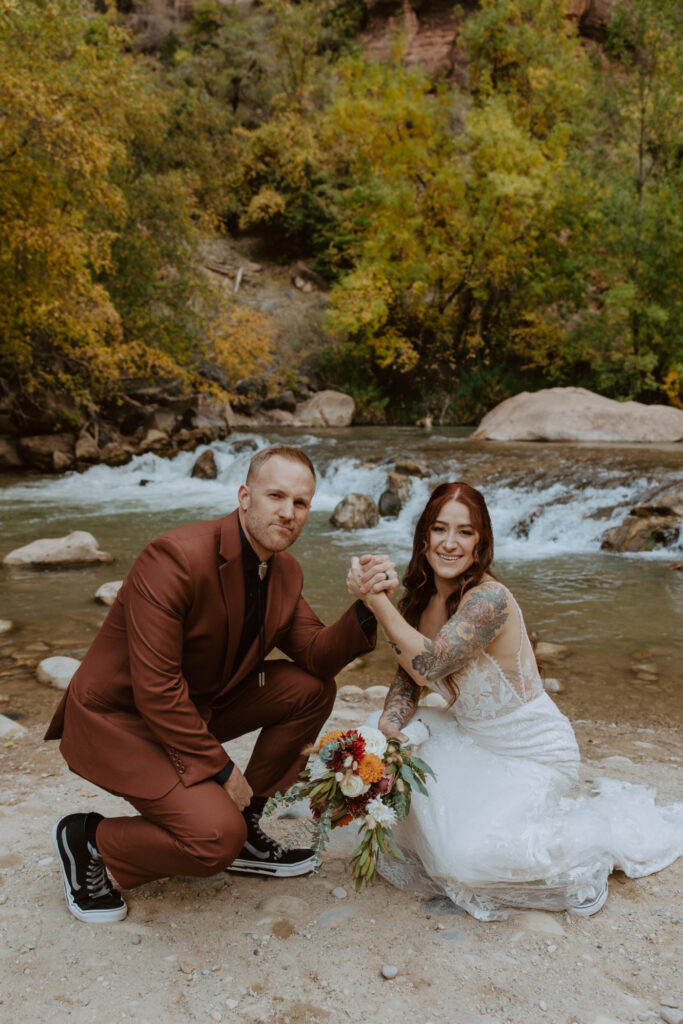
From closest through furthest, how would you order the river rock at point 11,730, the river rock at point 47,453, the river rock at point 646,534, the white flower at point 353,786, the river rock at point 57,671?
1. the white flower at point 353,786
2. the river rock at point 11,730
3. the river rock at point 57,671
4. the river rock at point 646,534
5. the river rock at point 47,453

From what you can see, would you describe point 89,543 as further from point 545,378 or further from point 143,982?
Answer: point 545,378

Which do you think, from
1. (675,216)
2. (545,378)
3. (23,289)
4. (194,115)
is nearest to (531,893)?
(23,289)

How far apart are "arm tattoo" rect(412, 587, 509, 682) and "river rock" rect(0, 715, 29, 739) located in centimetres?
251

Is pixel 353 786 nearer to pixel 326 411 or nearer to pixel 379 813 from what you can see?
pixel 379 813

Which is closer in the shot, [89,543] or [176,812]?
[176,812]

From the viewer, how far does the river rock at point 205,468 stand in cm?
1461

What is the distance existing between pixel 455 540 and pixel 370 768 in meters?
0.87

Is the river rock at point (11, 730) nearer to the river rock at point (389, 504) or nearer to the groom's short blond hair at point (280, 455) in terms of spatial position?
the groom's short blond hair at point (280, 455)

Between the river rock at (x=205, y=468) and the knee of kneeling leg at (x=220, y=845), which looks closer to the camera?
the knee of kneeling leg at (x=220, y=845)

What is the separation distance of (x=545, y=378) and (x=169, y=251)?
1081 centimetres

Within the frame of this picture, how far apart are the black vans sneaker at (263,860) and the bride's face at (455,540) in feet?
3.79

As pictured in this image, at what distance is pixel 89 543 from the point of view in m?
8.49

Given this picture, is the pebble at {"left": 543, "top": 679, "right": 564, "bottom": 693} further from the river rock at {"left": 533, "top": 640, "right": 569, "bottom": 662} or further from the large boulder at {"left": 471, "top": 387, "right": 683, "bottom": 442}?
the large boulder at {"left": 471, "top": 387, "right": 683, "bottom": 442}

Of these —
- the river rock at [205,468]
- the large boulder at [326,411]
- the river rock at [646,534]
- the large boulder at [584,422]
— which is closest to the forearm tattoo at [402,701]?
the river rock at [646,534]
